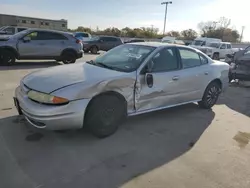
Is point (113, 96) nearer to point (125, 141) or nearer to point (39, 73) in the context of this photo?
point (125, 141)

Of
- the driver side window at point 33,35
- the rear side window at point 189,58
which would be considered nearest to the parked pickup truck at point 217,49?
the driver side window at point 33,35

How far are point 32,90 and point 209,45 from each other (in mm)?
19311

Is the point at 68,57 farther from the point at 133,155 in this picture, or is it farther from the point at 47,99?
the point at 133,155

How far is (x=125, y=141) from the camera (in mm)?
3906

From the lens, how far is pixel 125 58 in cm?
463

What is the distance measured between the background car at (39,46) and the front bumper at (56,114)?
7.90m

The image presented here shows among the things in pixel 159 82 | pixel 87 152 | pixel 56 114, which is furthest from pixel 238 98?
pixel 56 114

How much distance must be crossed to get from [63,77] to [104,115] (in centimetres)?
85

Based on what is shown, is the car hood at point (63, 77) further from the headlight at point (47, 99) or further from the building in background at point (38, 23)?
the building in background at point (38, 23)

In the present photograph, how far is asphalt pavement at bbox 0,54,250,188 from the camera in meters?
2.89

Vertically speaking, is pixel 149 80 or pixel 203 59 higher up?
pixel 203 59

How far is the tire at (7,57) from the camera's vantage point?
10.4 metres

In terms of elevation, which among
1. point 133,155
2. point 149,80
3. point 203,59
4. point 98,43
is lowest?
point 133,155

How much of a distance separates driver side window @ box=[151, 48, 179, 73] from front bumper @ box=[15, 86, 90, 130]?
1557mm
